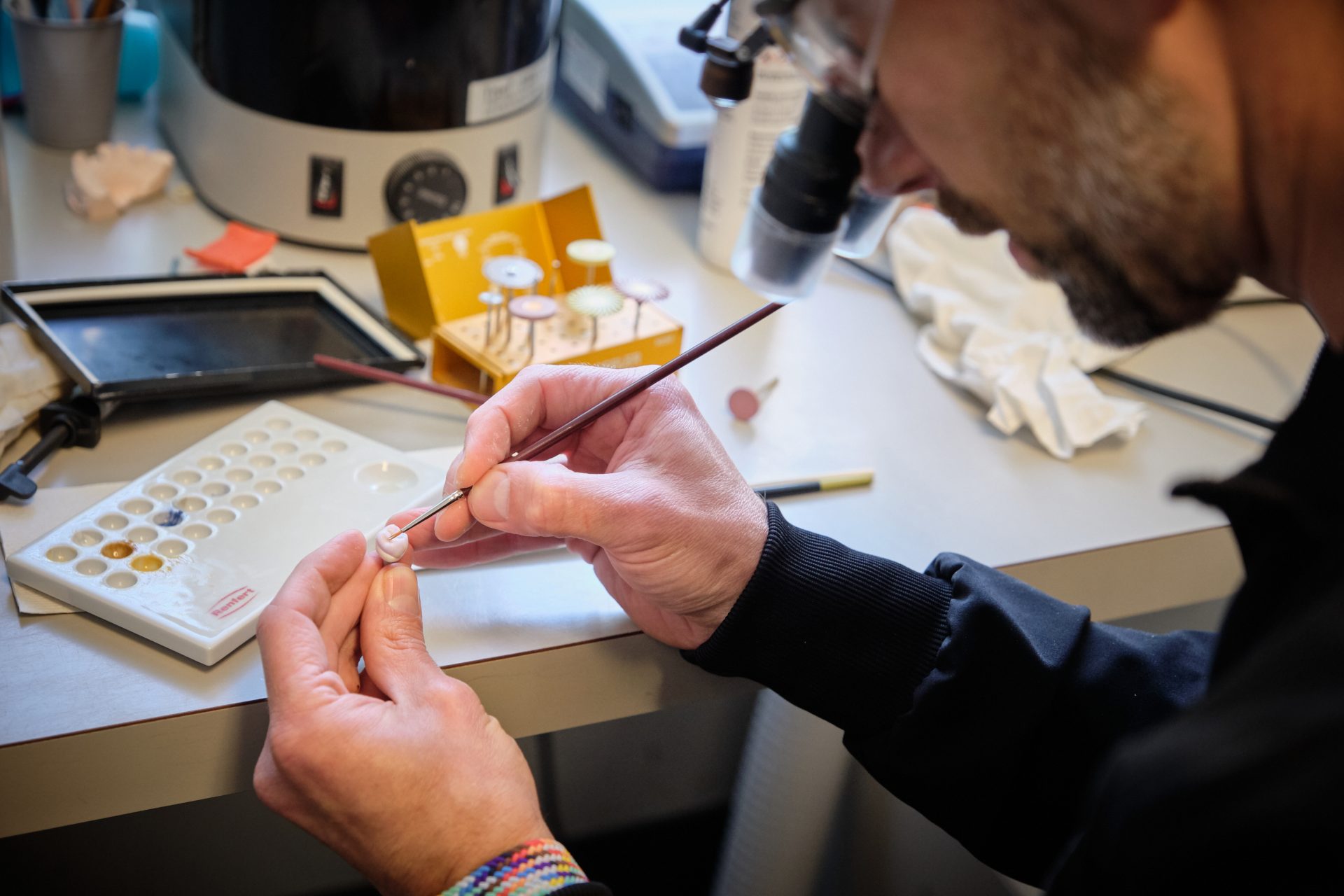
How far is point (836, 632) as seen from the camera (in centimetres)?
79

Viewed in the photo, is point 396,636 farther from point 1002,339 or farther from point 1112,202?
point 1002,339

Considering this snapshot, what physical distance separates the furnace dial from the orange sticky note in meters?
0.13

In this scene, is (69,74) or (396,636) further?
(69,74)

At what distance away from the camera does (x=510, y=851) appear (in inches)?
25.7

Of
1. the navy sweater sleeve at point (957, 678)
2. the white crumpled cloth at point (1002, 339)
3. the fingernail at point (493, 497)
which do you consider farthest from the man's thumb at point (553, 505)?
the white crumpled cloth at point (1002, 339)

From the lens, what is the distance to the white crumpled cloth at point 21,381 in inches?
33.3

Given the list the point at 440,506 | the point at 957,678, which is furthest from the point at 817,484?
the point at 440,506

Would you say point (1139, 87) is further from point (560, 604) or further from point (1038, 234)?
point (560, 604)

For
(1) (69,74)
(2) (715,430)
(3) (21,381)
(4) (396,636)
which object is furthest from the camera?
(1) (69,74)

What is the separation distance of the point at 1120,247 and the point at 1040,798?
38 centimetres

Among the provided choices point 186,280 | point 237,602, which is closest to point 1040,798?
point 237,602

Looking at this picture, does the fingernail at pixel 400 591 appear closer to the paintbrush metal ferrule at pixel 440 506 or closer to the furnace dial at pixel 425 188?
the paintbrush metal ferrule at pixel 440 506

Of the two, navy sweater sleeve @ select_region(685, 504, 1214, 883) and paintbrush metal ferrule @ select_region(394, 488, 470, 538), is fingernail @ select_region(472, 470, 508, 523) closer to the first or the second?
paintbrush metal ferrule @ select_region(394, 488, 470, 538)

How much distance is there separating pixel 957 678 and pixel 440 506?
35 centimetres
